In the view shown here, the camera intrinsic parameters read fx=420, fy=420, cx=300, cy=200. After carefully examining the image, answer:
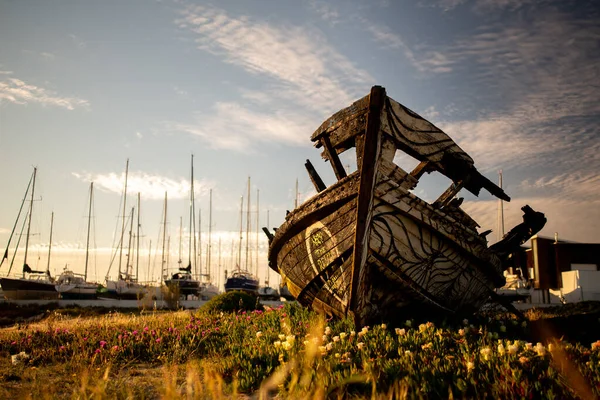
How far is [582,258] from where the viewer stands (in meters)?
31.2

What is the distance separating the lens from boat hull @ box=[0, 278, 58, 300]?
33.9 m

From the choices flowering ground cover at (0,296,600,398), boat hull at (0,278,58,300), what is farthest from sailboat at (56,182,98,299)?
flowering ground cover at (0,296,600,398)

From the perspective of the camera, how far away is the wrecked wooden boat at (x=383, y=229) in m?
6.59

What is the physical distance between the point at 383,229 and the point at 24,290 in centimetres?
3718

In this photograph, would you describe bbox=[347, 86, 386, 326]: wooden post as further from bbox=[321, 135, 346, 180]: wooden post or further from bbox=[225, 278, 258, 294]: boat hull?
bbox=[225, 278, 258, 294]: boat hull

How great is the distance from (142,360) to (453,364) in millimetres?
5244

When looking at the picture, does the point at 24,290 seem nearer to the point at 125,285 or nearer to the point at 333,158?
the point at 125,285

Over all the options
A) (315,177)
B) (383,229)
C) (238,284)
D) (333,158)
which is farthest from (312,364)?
(238,284)

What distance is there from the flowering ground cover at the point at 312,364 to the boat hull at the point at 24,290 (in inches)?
1164

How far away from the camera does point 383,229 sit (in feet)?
22.2

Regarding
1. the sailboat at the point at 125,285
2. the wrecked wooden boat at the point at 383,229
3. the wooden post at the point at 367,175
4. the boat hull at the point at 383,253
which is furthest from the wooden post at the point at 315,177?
the sailboat at the point at 125,285

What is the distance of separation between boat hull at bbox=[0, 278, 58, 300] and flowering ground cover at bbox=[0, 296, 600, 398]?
29.6 metres

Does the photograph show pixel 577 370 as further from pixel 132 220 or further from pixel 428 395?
pixel 132 220

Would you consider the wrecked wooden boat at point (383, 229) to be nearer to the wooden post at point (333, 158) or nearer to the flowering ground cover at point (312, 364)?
the wooden post at point (333, 158)
